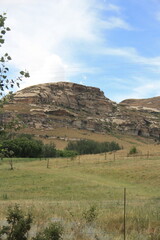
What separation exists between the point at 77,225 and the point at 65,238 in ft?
2.84

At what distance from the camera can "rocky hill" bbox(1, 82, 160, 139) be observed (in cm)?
15075

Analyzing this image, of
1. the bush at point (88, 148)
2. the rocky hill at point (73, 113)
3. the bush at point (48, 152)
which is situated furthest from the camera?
the rocky hill at point (73, 113)

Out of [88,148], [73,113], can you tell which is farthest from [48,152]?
[73,113]

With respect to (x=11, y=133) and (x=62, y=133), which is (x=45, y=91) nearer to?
(x=62, y=133)

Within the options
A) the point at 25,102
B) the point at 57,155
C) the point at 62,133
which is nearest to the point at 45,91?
the point at 25,102

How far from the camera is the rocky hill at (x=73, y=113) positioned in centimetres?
15075

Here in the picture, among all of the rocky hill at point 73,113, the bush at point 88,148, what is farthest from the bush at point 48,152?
the rocky hill at point 73,113

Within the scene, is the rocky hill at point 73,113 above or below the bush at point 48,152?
above

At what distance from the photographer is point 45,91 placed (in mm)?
186750

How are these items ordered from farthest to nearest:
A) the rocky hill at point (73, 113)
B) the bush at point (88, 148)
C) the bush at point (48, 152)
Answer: the rocky hill at point (73, 113) → the bush at point (88, 148) → the bush at point (48, 152)

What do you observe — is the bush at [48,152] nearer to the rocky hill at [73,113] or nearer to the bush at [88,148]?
the bush at [88,148]

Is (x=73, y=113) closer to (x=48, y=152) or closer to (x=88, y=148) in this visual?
(x=88, y=148)

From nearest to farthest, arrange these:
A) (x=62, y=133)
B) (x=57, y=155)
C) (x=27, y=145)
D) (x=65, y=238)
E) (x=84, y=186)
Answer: (x=65, y=238) → (x=84, y=186) → (x=27, y=145) → (x=57, y=155) → (x=62, y=133)

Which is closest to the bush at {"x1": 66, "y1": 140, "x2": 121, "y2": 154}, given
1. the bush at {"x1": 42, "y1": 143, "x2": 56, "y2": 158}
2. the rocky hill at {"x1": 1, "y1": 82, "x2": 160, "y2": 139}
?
the bush at {"x1": 42, "y1": 143, "x2": 56, "y2": 158}
